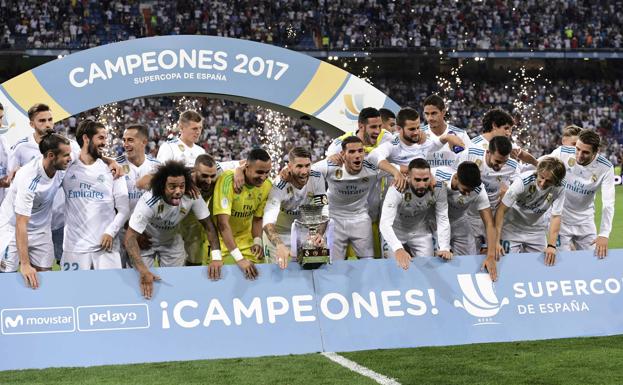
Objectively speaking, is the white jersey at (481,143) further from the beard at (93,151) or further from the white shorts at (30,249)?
the white shorts at (30,249)

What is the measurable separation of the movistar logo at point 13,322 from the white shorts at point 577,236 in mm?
5439

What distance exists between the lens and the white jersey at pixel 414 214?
7727 millimetres

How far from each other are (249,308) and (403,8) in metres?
35.5

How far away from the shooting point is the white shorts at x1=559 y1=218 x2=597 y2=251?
9.06 m

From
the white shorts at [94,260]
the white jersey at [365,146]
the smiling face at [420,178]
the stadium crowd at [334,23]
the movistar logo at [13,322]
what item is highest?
the stadium crowd at [334,23]

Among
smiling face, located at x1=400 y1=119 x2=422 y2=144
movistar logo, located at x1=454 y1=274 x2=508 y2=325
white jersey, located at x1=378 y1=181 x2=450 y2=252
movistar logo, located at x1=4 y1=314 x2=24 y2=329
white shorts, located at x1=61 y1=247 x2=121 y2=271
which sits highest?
A: smiling face, located at x1=400 y1=119 x2=422 y2=144

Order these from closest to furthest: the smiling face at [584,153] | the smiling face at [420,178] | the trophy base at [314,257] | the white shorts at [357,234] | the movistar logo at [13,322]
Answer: the movistar logo at [13,322], the trophy base at [314,257], the smiling face at [420,178], the smiling face at [584,153], the white shorts at [357,234]

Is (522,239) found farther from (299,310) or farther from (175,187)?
(175,187)

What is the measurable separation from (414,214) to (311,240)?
1.30m

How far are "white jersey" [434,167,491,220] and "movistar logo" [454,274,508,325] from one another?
0.73m

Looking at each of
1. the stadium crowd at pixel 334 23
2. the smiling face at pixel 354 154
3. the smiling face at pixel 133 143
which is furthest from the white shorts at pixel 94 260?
the stadium crowd at pixel 334 23

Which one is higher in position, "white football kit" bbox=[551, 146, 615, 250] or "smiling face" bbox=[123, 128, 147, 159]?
"smiling face" bbox=[123, 128, 147, 159]

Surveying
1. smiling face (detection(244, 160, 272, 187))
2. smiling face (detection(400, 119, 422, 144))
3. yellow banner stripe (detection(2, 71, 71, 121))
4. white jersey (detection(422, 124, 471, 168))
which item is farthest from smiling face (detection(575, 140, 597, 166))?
yellow banner stripe (detection(2, 71, 71, 121))

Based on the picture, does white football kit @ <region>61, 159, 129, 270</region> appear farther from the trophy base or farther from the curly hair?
the trophy base
